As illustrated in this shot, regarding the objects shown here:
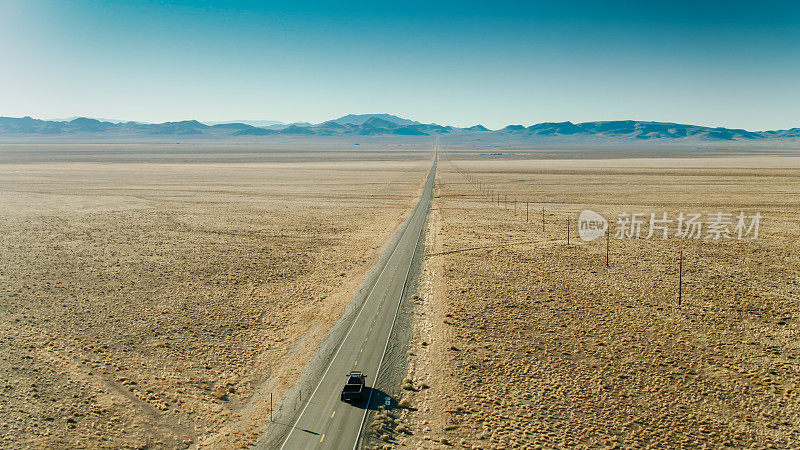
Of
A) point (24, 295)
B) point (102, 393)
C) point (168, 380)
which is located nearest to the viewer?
point (102, 393)

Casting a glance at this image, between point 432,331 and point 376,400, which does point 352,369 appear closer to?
point 376,400

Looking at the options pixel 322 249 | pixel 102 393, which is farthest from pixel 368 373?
pixel 322 249

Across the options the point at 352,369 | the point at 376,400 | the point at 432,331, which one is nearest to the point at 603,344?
the point at 432,331

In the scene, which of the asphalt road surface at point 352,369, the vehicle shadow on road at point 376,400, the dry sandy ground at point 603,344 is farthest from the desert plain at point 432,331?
the asphalt road surface at point 352,369

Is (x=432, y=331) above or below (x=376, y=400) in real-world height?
above

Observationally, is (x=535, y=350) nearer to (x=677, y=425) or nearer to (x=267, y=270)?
(x=677, y=425)

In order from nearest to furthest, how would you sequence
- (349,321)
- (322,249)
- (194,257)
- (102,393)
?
(102,393) < (349,321) < (194,257) < (322,249)
